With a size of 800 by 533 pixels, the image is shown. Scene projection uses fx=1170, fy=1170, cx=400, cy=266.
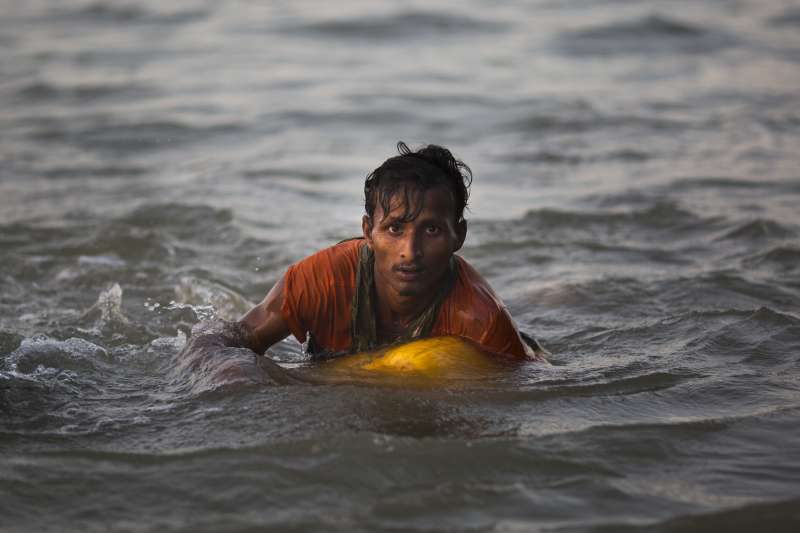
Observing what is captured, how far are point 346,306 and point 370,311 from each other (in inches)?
4.2

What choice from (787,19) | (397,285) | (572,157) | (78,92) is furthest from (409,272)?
(787,19)

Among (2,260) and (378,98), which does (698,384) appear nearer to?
(2,260)

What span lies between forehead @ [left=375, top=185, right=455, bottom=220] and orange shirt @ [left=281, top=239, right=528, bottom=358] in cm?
40

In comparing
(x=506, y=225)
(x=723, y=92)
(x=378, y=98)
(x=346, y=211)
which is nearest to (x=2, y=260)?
(x=346, y=211)

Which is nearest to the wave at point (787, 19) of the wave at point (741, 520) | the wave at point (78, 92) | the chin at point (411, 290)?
the wave at point (78, 92)

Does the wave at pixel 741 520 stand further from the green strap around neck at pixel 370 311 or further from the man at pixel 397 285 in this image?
the green strap around neck at pixel 370 311

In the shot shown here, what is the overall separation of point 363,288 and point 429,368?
0.45 meters

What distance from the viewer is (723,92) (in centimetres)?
1256

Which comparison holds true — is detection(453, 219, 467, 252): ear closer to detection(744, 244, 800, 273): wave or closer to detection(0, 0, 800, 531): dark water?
detection(0, 0, 800, 531): dark water

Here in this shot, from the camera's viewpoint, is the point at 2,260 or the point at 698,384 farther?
the point at 2,260

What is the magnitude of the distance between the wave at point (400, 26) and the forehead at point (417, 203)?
40.6 ft

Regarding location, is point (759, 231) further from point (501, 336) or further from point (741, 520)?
point (741, 520)

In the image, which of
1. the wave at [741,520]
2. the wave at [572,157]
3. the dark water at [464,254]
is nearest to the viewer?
the wave at [741,520]

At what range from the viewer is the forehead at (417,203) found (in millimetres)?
4277
